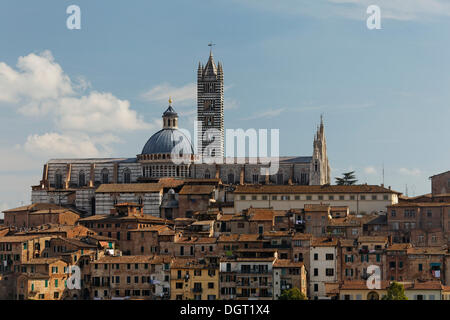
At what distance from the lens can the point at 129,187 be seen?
96562mm

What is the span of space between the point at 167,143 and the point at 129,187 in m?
9.63

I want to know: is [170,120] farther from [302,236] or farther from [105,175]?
[302,236]

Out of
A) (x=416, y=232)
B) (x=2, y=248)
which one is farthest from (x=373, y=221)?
(x=2, y=248)

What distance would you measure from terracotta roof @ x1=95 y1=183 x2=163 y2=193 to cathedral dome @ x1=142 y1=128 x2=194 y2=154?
785 cm

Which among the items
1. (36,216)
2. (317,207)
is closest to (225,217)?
(317,207)

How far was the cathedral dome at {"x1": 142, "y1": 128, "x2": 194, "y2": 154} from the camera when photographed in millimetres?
104625

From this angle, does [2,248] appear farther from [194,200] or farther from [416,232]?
[416,232]

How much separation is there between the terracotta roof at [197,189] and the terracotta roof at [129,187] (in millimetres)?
2600

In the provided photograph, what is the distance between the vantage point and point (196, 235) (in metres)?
80.2

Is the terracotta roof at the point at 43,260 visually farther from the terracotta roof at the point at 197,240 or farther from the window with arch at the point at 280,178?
the window with arch at the point at 280,178
